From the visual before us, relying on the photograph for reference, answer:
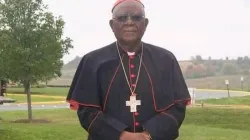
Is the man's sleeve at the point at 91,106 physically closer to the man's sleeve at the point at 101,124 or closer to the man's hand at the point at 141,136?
the man's sleeve at the point at 101,124

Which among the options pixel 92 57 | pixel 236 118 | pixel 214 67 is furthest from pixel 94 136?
pixel 214 67

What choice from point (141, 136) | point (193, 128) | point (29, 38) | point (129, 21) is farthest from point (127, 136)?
point (29, 38)

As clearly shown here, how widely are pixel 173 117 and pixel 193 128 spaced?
38.4 feet

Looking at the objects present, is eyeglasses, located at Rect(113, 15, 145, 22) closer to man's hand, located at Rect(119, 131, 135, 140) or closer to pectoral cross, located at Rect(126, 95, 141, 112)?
pectoral cross, located at Rect(126, 95, 141, 112)

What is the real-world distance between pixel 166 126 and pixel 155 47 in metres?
0.62

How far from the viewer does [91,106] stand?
3.17 metres

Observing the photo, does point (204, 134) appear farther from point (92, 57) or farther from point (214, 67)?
point (214, 67)

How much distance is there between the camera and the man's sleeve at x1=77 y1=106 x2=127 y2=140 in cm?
310

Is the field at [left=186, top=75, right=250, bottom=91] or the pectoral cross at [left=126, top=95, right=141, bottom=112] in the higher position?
the pectoral cross at [left=126, top=95, right=141, bottom=112]

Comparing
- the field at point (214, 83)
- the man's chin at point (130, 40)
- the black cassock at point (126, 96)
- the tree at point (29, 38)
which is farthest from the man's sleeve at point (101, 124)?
the field at point (214, 83)

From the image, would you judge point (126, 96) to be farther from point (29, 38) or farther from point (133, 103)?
point (29, 38)

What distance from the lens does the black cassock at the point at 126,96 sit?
10.3 ft

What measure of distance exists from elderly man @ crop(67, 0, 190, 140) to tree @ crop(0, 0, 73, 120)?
562 inches

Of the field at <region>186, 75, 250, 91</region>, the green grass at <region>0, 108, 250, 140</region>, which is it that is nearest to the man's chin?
the green grass at <region>0, 108, 250, 140</region>
